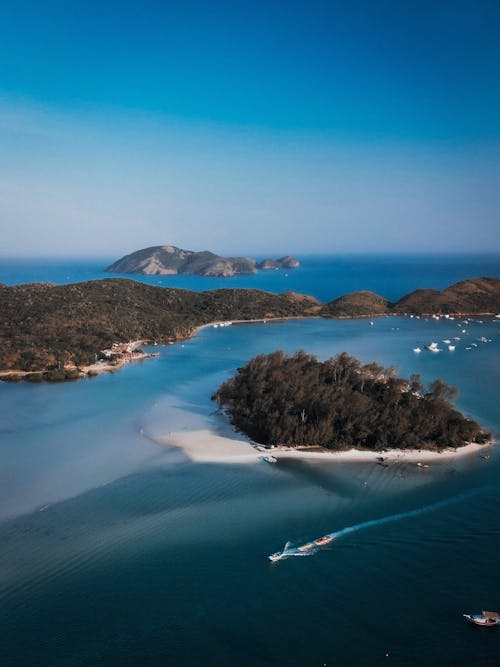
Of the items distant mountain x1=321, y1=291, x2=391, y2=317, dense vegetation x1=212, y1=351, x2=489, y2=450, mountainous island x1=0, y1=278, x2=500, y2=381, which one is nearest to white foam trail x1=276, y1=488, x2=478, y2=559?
dense vegetation x1=212, y1=351, x2=489, y2=450

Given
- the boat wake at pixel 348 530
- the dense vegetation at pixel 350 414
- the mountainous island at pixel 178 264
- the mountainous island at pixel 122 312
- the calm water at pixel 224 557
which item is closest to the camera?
the calm water at pixel 224 557

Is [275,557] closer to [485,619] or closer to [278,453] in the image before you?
[485,619]

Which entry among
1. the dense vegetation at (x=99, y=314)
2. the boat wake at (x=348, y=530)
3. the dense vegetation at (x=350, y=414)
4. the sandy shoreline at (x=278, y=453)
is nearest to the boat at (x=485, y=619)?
the boat wake at (x=348, y=530)

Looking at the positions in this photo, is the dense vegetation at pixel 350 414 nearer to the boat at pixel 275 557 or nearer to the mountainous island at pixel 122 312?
the boat at pixel 275 557

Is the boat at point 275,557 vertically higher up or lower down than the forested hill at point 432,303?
lower down

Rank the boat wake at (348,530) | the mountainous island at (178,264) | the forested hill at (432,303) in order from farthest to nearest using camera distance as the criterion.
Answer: the mountainous island at (178,264), the forested hill at (432,303), the boat wake at (348,530)

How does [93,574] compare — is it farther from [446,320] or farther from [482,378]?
[446,320]

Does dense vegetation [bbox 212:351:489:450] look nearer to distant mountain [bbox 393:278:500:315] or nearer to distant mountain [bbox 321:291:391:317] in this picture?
distant mountain [bbox 321:291:391:317]
